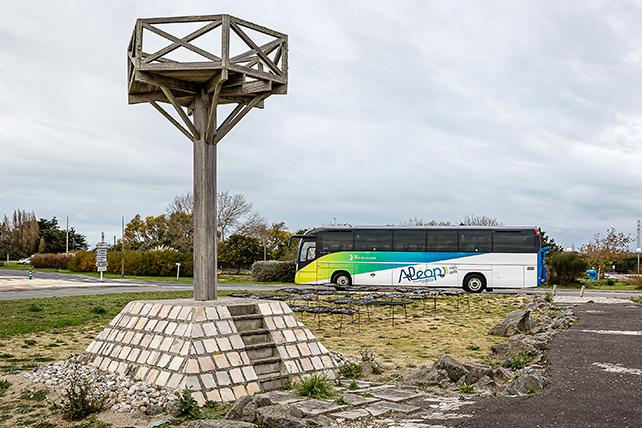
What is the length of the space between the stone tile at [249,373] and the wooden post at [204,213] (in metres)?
1.52

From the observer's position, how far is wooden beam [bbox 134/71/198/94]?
840 centimetres

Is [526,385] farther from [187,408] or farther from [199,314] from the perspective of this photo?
[199,314]

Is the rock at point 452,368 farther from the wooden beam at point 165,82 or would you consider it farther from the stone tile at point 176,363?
the wooden beam at point 165,82

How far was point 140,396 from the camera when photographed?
6.95 metres

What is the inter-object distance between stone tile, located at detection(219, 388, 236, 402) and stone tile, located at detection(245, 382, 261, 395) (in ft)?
0.80

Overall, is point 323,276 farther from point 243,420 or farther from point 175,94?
point 243,420

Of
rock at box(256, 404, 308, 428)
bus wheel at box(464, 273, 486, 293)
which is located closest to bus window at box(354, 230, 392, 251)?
bus wheel at box(464, 273, 486, 293)

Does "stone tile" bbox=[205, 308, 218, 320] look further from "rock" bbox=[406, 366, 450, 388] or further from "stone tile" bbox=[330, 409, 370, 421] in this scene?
"rock" bbox=[406, 366, 450, 388]

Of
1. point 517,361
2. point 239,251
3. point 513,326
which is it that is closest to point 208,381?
point 517,361

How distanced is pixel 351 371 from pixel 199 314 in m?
2.27

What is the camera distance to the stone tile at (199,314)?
775cm

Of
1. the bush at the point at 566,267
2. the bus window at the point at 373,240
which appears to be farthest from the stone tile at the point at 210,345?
the bush at the point at 566,267

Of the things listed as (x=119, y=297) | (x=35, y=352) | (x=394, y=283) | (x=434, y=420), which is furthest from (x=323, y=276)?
(x=434, y=420)

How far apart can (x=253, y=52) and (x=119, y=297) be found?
1533 cm
